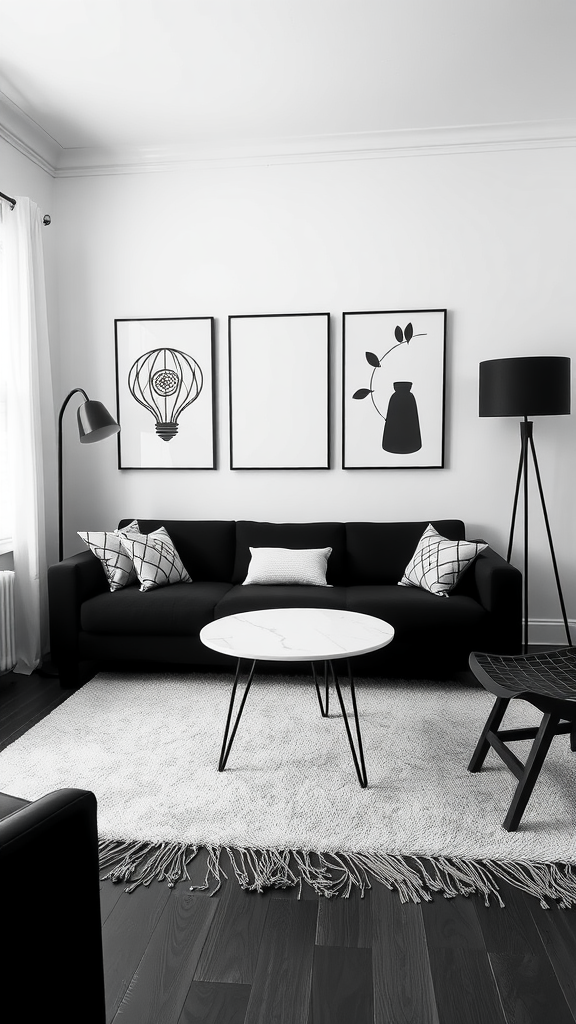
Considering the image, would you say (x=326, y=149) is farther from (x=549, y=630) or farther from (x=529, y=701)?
(x=529, y=701)

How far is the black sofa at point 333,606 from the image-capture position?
133 inches

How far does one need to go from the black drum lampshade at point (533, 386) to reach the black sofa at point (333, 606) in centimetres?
80

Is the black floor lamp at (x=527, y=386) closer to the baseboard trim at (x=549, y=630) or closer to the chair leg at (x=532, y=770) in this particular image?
the baseboard trim at (x=549, y=630)

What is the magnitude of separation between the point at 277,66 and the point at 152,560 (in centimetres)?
256

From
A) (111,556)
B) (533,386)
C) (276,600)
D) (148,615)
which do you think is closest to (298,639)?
(276,600)

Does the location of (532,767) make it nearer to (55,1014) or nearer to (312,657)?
(312,657)

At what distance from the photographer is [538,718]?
304 cm

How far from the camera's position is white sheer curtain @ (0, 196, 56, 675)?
3719mm

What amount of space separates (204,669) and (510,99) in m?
3.50

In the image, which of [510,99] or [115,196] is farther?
[115,196]

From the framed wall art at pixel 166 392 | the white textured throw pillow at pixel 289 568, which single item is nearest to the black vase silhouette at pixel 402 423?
the white textured throw pillow at pixel 289 568

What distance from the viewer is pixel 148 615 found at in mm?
3521

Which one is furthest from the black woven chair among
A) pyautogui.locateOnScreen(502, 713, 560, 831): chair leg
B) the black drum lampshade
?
the black drum lampshade

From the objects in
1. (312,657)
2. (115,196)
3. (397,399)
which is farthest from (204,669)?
(115,196)
